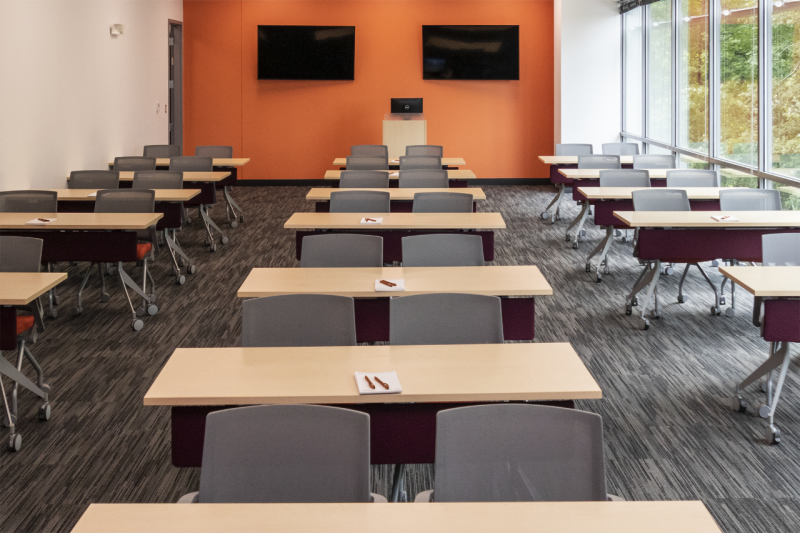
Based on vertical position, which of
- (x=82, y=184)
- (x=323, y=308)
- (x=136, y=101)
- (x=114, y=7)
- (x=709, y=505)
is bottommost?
(x=709, y=505)

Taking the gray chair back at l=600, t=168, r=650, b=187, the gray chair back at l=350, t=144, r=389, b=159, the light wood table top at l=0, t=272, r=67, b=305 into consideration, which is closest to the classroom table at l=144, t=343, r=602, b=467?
the light wood table top at l=0, t=272, r=67, b=305

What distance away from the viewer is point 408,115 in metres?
14.1

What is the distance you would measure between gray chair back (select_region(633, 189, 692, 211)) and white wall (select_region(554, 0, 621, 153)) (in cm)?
705

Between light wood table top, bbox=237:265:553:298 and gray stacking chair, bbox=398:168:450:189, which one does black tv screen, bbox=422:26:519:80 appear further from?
A: light wood table top, bbox=237:265:553:298

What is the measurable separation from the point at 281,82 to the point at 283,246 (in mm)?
6047

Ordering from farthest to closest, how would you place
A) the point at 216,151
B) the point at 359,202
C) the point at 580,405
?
the point at 216,151 < the point at 359,202 < the point at 580,405

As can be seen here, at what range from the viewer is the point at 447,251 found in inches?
194

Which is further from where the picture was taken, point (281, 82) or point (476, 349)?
point (281, 82)

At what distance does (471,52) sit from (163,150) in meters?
6.17

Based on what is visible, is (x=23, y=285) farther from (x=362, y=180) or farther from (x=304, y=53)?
(x=304, y=53)

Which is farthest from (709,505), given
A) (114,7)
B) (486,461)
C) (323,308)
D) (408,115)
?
(408,115)

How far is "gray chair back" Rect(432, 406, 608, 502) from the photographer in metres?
2.35

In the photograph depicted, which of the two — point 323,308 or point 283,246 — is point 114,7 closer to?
point 283,246

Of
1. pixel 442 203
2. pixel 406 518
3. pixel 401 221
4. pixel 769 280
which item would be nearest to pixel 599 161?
pixel 442 203
